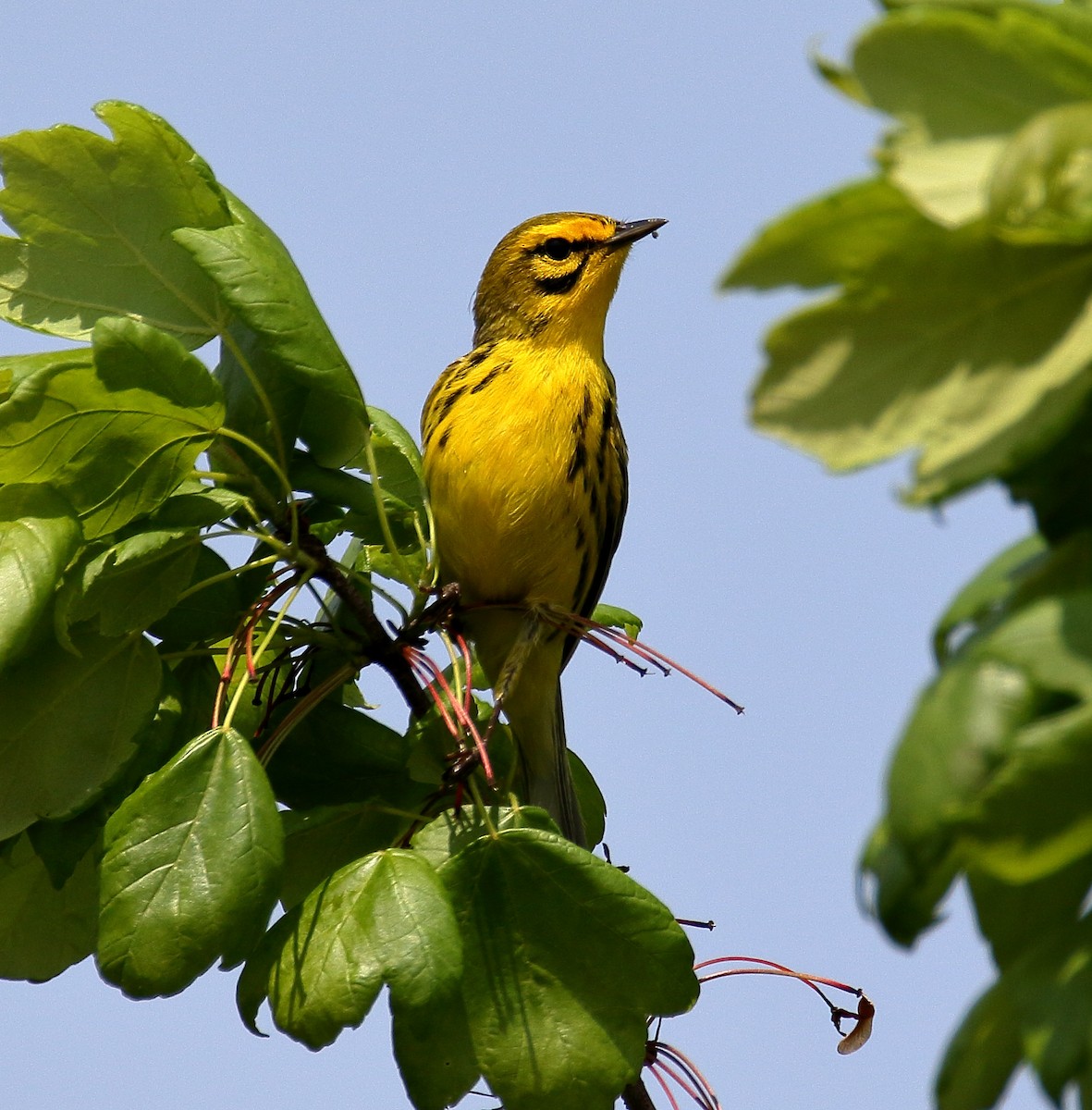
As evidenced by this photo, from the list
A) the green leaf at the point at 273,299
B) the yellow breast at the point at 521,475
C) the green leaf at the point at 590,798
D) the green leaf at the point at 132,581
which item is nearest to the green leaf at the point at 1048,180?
the green leaf at the point at 273,299

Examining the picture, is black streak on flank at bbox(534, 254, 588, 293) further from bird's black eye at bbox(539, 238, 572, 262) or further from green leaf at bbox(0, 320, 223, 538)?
green leaf at bbox(0, 320, 223, 538)

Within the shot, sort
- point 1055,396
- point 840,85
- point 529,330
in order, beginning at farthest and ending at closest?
point 529,330 < point 840,85 < point 1055,396

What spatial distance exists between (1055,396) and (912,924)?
0.42 metres

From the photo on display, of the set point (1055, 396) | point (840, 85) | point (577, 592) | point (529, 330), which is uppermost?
→ point (840, 85)

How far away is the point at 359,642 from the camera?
119 inches

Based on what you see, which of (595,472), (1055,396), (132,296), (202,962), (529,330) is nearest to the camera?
(1055,396)

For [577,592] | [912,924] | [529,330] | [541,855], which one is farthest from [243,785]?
[529,330]

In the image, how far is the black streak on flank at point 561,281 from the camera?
534cm

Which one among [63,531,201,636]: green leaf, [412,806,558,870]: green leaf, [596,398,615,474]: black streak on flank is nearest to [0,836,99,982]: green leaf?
[63,531,201,636]: green leaf

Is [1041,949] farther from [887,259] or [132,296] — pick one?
[132,296]

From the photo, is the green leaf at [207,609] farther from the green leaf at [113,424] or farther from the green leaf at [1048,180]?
the green leaf at [1048,180]

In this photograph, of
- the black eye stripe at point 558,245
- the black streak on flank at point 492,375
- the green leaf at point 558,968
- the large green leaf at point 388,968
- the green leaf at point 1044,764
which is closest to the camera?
the green leaf at point 1044,764

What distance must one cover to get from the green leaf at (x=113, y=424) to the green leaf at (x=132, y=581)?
76mm

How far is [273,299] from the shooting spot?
2.53 metres
